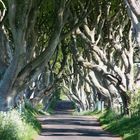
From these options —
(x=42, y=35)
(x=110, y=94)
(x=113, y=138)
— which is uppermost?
(x=42, y=35)

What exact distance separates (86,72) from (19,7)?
24628mm

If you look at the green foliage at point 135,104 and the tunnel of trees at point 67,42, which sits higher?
the tunnel of trees at point 67,42

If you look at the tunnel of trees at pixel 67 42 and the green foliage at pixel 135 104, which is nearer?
the tunnel of trees at pixel 67 42

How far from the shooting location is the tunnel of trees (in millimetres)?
19438

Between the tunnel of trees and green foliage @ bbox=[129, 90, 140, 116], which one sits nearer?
the tunnel of trees

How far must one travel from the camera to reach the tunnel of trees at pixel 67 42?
63.8 feet

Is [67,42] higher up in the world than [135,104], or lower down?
higher up

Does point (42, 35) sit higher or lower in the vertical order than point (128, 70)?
higher

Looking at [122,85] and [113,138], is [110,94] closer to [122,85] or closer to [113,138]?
[122,85]

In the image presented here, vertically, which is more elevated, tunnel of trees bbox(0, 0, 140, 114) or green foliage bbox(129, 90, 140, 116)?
tunnel of trees bbox(0, 0, 140, 114)

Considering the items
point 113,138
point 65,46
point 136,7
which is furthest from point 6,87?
point 65,46

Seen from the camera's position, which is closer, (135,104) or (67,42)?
Answer: (135,104)

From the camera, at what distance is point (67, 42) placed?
121ft

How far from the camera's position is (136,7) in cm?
1232
